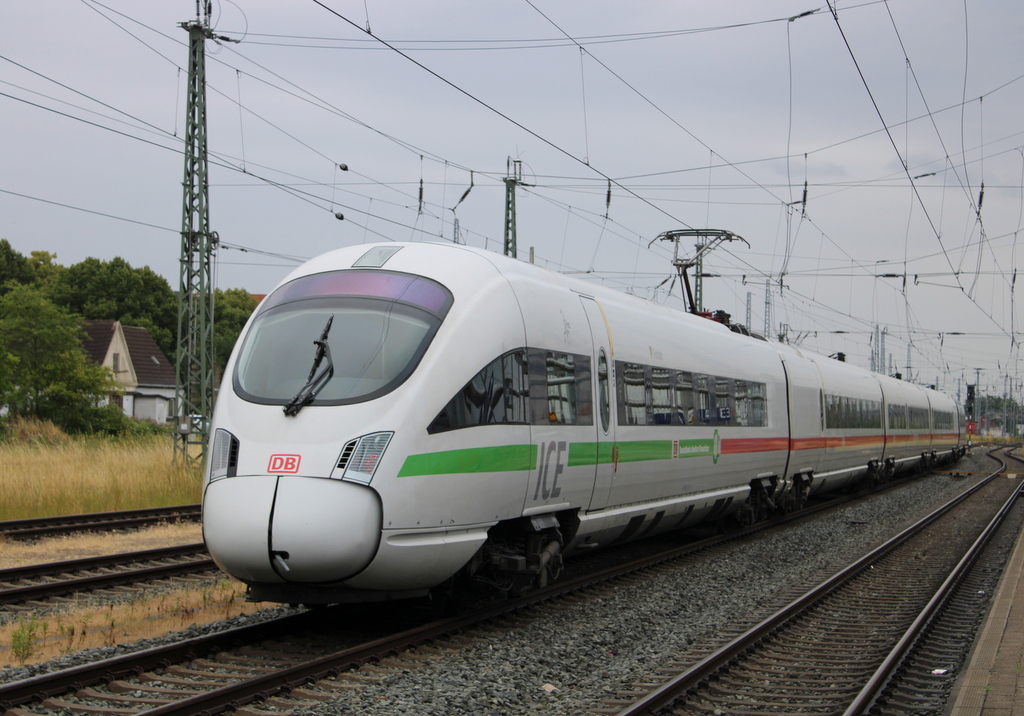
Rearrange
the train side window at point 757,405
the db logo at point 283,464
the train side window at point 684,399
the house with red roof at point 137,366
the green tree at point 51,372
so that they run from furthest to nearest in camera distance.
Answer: the house with red roof at point 137,366
the green tree at point 51,372
the train side window at point 757,405
the train side window at point 684,399
the db logo at point 283,464

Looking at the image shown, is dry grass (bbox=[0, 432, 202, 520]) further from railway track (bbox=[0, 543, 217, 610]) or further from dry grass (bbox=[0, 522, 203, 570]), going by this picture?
railway track (bbox=[0, 543, 217, 610])

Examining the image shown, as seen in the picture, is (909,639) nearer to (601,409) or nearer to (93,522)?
(601,409)

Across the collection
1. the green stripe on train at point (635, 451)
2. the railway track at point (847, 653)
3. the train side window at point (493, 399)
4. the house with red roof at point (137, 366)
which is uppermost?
the house with red roof at point (137, 366)

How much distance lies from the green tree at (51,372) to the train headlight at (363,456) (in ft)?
88.5

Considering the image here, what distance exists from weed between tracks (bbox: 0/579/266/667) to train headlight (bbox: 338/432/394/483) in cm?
255

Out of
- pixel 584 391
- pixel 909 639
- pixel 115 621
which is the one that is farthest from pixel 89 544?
pixel 909 639

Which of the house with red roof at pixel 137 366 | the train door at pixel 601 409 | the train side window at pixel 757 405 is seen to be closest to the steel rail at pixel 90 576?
the train door at pixel 601 409

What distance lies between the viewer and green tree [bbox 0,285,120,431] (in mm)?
30844

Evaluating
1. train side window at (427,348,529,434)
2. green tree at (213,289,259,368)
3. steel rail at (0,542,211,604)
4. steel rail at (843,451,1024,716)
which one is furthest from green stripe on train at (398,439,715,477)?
green tree at (213,289,259,368)

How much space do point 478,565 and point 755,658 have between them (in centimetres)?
238

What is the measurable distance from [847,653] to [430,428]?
418 centimetres

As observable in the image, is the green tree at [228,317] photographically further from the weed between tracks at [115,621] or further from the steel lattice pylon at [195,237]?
the weed between tracks at [115,621]

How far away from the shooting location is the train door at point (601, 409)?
385 inches

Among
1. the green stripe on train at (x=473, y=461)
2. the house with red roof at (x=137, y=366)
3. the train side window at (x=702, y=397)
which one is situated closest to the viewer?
the green stripe on train at (x=473, y=461)
